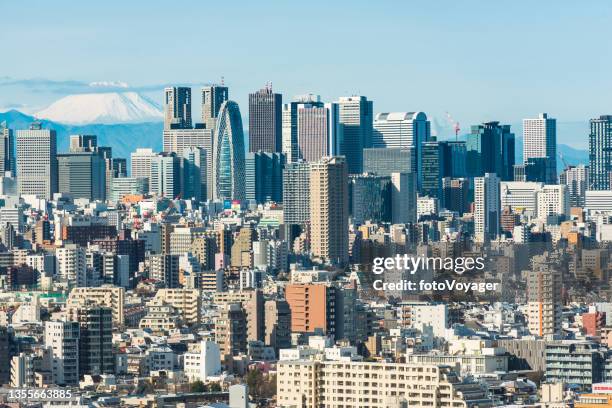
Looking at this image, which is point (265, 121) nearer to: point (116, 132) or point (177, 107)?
point (177, 107)

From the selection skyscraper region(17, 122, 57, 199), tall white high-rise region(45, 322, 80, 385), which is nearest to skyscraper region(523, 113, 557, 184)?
skyscraper region(17, 122, 57, 199)

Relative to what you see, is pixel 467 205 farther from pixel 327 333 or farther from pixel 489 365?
pixel 489 365

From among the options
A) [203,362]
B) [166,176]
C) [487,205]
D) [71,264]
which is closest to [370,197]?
[487,205]

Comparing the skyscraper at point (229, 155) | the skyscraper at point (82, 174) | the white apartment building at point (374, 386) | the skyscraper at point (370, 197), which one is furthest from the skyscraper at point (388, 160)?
the white apartment building at point (374, 386)

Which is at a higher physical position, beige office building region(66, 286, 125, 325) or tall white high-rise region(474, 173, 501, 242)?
tall white high-rise region(474, 173, 501, 242)

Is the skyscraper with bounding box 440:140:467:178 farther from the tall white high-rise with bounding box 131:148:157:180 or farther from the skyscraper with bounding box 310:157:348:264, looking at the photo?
the skyscraper with bounding box 310:157:348:264

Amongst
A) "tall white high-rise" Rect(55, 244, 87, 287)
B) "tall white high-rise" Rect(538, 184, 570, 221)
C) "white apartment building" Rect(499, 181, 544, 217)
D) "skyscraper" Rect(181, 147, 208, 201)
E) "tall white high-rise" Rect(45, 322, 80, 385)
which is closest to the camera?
"tall white high-rise" Rect(45, 322, 80, 385)
